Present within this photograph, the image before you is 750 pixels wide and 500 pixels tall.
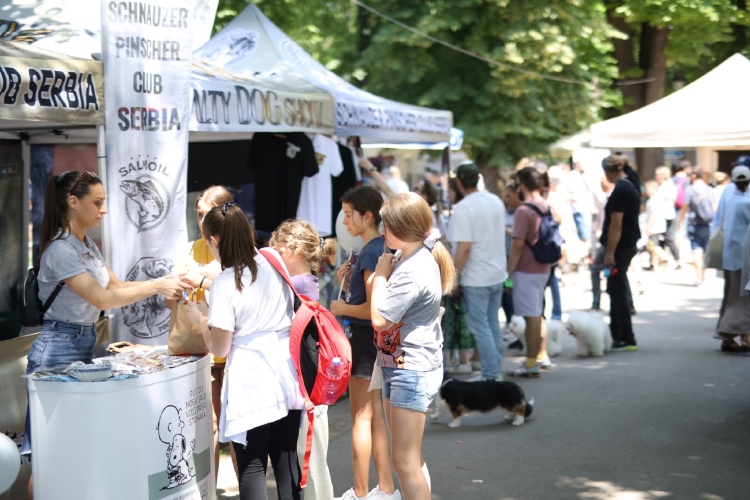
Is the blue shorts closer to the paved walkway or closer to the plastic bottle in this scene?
the paved walkway

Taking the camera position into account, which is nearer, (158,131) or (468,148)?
(158,131)

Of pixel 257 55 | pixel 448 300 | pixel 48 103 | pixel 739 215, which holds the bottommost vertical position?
pixel 448 300

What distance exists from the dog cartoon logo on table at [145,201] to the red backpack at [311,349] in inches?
50.4

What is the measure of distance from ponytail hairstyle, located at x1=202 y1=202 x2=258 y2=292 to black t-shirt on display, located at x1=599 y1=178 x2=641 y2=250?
6551 mm

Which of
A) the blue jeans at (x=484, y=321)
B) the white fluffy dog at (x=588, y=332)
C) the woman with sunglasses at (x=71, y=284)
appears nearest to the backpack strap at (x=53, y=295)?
the woman with sunglasses at (x=71, y=284)

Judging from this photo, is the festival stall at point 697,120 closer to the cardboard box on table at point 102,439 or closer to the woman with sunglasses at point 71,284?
the woman with sunglasses at point 71,284

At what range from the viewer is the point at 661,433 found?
6910 mm

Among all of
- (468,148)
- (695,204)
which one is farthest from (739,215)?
(468,148)

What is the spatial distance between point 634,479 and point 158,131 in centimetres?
376

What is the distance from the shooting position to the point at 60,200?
455cm

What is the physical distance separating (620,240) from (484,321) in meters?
2.89

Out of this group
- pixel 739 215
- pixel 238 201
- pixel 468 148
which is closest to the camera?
pixel 238 201

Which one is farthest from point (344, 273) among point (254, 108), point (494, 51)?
point (494, 51)

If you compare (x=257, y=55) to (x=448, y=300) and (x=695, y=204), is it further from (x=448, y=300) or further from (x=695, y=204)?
(x=695, y=204)
